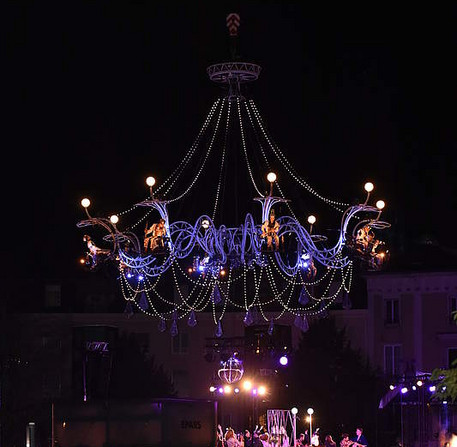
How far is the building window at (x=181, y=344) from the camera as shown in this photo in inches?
2271

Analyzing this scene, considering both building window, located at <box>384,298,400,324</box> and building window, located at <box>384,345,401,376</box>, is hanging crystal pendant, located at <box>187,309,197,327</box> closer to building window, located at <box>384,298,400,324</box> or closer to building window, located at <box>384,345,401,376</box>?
building window, located at <box>384,345,401,376</box>

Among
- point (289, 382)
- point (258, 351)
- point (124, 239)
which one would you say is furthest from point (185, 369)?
point (124, 239)

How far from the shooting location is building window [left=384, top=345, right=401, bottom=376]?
Answer: 5319 centimetres

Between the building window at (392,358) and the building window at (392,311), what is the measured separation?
1020 millimetres

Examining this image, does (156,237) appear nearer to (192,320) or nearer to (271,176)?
(192,320)

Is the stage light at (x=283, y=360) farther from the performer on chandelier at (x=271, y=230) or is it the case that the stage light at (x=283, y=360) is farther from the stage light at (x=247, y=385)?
the performer on chandelier at (x=271, y=230)

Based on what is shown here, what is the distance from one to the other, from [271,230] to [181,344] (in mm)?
33804

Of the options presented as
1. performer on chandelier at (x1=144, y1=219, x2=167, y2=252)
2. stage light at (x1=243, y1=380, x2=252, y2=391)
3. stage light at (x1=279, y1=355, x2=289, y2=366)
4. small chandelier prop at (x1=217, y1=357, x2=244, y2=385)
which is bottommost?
stage light at (x1=243, y1=380, x2=252, y2=391)

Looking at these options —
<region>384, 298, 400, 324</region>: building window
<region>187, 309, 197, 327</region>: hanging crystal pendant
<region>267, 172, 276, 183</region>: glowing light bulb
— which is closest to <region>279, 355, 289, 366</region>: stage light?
<region>187, 309, 197, 327</region>: hanging crystal pendant

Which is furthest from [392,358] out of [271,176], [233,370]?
[271,176]

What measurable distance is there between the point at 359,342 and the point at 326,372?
5.98 m

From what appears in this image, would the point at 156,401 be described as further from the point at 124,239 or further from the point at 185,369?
the point at 185,369

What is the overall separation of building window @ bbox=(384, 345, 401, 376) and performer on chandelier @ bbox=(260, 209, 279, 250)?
96.6 ft

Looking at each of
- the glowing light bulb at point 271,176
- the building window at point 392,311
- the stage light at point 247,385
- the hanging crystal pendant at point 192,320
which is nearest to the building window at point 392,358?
the building window at point 392,311
